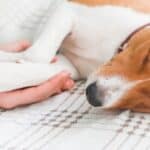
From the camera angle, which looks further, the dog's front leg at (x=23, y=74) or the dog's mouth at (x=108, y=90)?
the dog's front leg at (x=23, y=74)

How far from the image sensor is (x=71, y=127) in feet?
3.06

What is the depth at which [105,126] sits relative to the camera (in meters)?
0.92

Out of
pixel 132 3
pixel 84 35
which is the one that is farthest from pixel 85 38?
pixel 132 3

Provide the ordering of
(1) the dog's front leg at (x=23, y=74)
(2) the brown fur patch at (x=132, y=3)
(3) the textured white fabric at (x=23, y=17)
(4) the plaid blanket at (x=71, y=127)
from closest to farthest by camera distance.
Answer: (4) the plaid blanket at (x=71, y=127)
(1) the dog's front leg at (x=23, y=74)
(2) the brown fur patch at (x=132, y=3)
(3) the textured white fabric at (x=23, y=17)

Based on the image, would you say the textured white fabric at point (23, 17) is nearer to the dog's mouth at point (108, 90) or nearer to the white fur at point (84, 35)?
the white fur at point (84, 35)

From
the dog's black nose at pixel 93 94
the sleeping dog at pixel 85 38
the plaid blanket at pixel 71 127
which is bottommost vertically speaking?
the plaid blanket at pixel 71 127

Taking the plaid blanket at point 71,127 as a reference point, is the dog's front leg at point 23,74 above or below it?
above

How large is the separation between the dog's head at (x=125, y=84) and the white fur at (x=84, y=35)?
0.17 metres

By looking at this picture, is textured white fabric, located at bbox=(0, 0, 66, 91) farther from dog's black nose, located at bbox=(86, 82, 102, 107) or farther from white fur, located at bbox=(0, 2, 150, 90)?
dog's black nose, located at bbox=(86, 82, 102, 107)

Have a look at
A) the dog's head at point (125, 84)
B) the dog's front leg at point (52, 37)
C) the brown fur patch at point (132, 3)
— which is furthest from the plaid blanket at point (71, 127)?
the brown fur patch at point (132, 3)

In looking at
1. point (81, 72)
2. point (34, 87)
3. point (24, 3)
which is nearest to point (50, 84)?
point (34, 87)

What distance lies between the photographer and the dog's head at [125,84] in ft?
3.09

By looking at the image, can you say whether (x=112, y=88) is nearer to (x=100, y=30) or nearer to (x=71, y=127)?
(x=71, y=127)

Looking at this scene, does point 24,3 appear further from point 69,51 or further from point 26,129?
point 26,129
